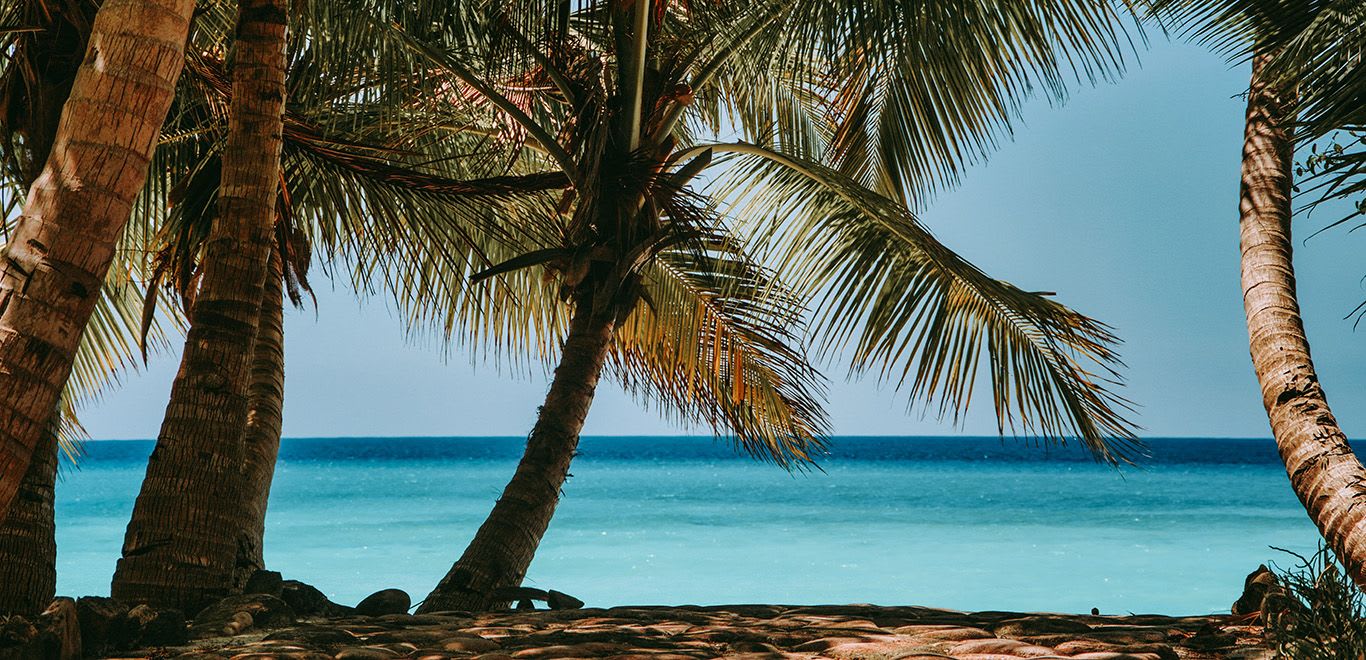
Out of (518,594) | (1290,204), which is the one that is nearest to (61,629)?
(518,594)

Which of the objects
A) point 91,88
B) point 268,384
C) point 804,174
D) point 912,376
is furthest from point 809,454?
point 91,88

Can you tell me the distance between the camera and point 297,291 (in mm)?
6305

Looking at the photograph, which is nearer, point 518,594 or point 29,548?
point 29,548

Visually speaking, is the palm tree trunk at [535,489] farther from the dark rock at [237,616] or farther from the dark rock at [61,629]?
the dark rock at [61,629]

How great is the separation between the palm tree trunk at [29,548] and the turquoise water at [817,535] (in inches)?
162

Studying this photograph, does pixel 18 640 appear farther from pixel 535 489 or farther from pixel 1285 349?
pixel 1285 349

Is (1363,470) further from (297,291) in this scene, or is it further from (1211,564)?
(1211,564)

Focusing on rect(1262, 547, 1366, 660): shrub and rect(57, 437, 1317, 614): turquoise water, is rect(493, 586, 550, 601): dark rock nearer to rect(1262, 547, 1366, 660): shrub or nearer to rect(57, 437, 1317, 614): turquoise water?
rect(1262, 547, 1366, 660): shrub

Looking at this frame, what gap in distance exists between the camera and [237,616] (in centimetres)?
372

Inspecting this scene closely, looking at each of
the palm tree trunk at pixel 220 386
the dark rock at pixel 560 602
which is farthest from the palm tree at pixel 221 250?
the dark rock at pixel 560 602

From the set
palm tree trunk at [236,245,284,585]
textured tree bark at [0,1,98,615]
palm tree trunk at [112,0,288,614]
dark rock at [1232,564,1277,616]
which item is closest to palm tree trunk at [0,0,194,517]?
palm tree trunk at [112,0,288,614]

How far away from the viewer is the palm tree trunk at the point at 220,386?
3.86m

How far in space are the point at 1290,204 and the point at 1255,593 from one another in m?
1.77

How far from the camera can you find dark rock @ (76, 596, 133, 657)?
3311 mm
